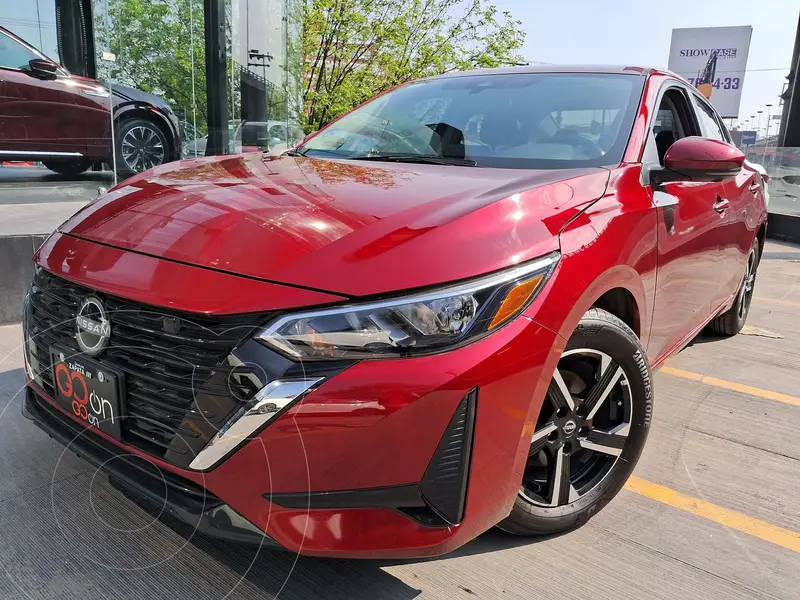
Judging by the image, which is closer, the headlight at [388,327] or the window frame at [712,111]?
the headlight at [388,327]

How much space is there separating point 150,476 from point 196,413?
0.27m

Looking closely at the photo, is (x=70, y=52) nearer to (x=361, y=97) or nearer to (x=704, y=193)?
(x=704, y=193)

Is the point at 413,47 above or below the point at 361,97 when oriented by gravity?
above

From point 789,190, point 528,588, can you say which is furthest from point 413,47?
point 528,588

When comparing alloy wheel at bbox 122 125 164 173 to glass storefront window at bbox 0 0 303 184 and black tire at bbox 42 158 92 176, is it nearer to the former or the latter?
glass storefront window at bbox 0 0 303 184

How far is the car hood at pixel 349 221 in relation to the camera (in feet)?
4.96

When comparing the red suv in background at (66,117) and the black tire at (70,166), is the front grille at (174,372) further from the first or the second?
the black tire at (70,166)

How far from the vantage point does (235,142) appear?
27.9 feet

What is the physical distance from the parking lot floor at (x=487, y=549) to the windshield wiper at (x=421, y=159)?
132 centimetres

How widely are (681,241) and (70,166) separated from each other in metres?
6.16

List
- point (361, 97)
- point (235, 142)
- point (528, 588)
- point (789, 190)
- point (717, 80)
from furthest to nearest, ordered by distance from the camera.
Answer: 1. point (717, 80)
2. point (361, 97)
3. point (789, 190)
4. point (235, 142)
5. point (528, 588)

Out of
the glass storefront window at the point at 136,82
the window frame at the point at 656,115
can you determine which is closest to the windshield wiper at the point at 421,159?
the window frame at the point at 656,115

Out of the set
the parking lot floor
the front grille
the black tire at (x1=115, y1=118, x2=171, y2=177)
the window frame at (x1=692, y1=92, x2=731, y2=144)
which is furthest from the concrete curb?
the front grille

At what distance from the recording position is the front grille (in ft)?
4.78
